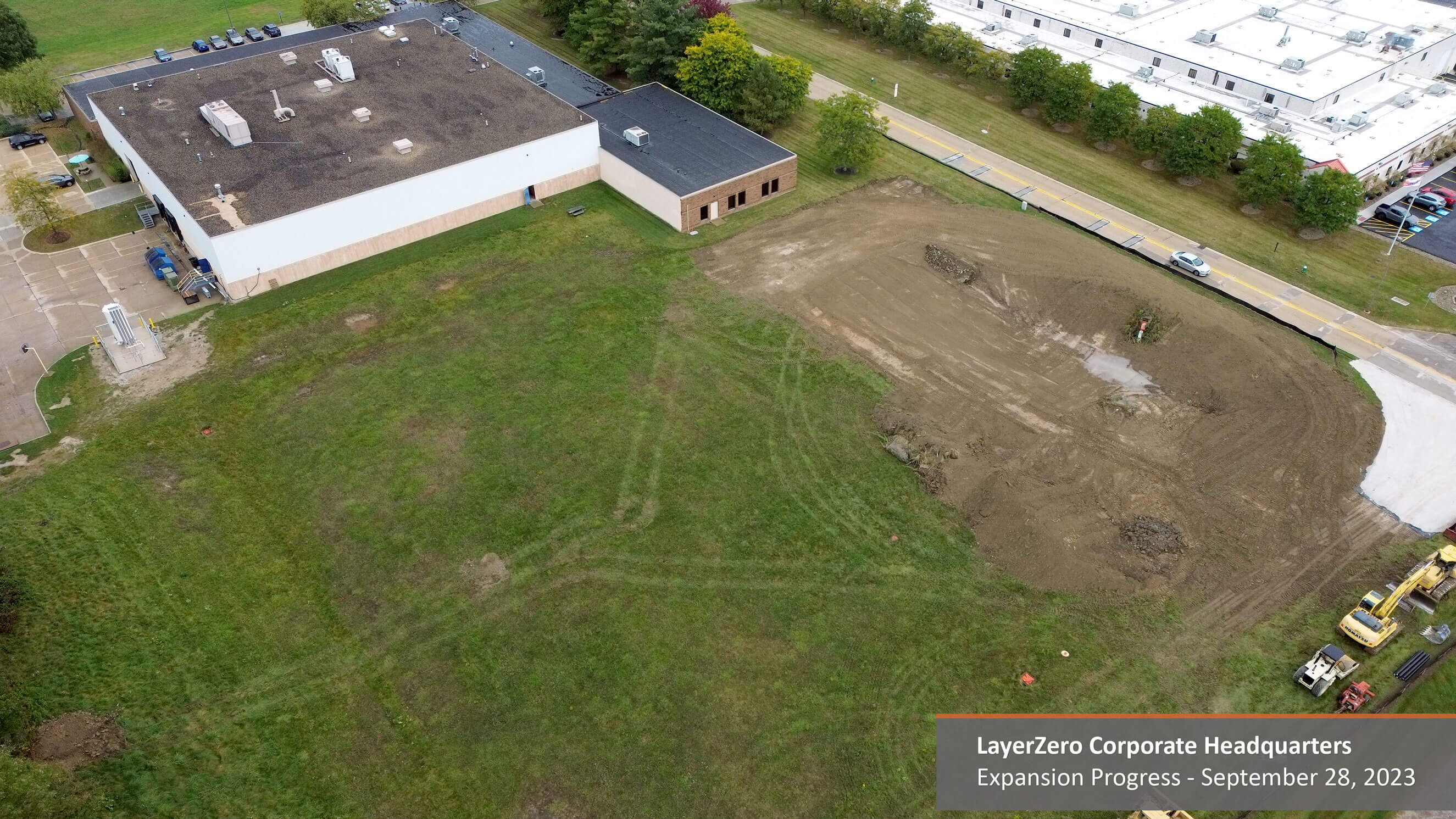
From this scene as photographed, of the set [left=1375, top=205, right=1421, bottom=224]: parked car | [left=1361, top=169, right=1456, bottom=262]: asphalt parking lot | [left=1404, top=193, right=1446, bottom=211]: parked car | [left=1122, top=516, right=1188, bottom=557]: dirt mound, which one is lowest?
[left=1122, top=516, right=1188, bottom=557]: dirt mound

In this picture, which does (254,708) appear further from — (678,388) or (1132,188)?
(1132,188)

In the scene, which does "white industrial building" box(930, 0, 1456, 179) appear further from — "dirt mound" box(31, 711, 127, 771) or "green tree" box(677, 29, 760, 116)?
"dirt mound" box(31, 711, 127, 771)

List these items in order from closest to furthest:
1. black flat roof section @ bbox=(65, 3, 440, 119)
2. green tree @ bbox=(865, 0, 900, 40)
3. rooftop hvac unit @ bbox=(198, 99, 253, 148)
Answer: rooftop hvac unit @ bbox=(198, 99, 253, 148)
black flat roof section @ bbox=(65, 3, 440, 119)
green tree @ bbox=(865, 0, 900, 40)

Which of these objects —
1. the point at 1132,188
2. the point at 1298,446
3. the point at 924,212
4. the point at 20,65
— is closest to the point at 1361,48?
the point at 1132,188

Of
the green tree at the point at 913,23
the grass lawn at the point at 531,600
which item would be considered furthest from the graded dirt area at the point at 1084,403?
the green tree at the point at 913,23

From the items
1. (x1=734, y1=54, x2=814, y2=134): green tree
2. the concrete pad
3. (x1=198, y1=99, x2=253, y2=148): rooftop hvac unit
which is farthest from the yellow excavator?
(x1=198, y1=99, x2=253, y2=148): rooftop hvac unit
